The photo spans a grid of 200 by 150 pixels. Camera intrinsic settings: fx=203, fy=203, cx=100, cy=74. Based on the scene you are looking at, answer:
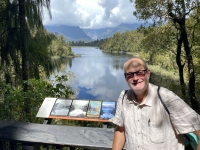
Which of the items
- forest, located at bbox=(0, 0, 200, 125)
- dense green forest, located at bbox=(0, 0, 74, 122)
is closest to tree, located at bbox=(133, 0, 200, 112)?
forest, located at bbox=(0, 0, 200, 125)

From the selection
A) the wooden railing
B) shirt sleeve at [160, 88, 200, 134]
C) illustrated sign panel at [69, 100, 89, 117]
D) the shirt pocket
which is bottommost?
illustrated sign panel at [69, 100, 89, 117]

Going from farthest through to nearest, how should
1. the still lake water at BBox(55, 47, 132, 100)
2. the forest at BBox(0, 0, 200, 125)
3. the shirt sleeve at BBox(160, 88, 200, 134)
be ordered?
the still lake water at BBox(55, 47, 132, 100) → the forest at BBox(0, 0, 200, 125) → the shirt sleeve at BBox(160, 88, 200, 134)

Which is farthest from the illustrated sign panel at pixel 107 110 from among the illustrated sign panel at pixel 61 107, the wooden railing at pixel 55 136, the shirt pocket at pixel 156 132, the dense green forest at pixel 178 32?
the dense green forest at pixel 178 32

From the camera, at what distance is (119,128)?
3.58ft

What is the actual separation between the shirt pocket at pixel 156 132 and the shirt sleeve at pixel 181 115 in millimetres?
65

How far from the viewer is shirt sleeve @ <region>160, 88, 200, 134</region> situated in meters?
0.87

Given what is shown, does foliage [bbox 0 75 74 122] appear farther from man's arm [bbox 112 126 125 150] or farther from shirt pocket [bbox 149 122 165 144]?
shirt pocket [bbox 149 122 165 144]

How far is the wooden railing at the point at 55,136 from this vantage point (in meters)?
1.08

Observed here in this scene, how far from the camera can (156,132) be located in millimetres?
952

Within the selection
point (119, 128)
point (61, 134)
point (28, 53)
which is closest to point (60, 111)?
point (61, 134)

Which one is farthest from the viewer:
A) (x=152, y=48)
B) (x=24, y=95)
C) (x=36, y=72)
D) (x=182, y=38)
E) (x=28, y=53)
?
(x=152, y=48)

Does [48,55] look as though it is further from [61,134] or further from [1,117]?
[61,134]

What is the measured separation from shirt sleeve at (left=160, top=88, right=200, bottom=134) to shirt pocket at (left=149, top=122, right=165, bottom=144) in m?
0.07

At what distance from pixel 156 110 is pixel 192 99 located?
243 inches
